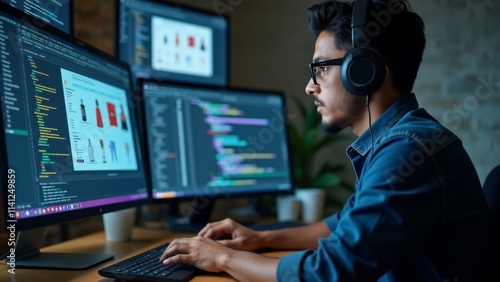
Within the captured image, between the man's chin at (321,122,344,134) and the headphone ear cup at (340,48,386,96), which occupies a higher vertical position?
the headphone ear cup at (340,48,386,96)

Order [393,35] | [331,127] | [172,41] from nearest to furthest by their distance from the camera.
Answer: [393,35], [331,127], [172,41]

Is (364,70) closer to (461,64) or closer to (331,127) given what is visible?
(331,127)

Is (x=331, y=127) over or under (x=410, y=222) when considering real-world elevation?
over

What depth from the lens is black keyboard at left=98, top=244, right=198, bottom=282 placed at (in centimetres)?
84

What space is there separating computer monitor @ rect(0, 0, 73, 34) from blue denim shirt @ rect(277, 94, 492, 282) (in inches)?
32.0

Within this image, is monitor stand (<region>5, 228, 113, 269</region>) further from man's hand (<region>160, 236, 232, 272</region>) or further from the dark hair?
the dark hair

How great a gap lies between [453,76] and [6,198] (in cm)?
215

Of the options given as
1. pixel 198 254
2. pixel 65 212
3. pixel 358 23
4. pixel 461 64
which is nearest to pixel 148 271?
pixel 198 254

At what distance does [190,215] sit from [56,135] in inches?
28.7

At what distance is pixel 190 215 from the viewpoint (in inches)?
62.2

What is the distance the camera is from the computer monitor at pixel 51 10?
3.35 ft

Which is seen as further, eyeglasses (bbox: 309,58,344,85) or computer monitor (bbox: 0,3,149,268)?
eyeglasses (bbox: 309,58,344,85)

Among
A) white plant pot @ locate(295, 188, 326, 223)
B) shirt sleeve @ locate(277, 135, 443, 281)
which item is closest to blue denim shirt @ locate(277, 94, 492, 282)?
shirt sleeve @ locate(277, 135, 443, 281)

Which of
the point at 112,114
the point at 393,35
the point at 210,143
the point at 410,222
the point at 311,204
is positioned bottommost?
the point at 311,204
